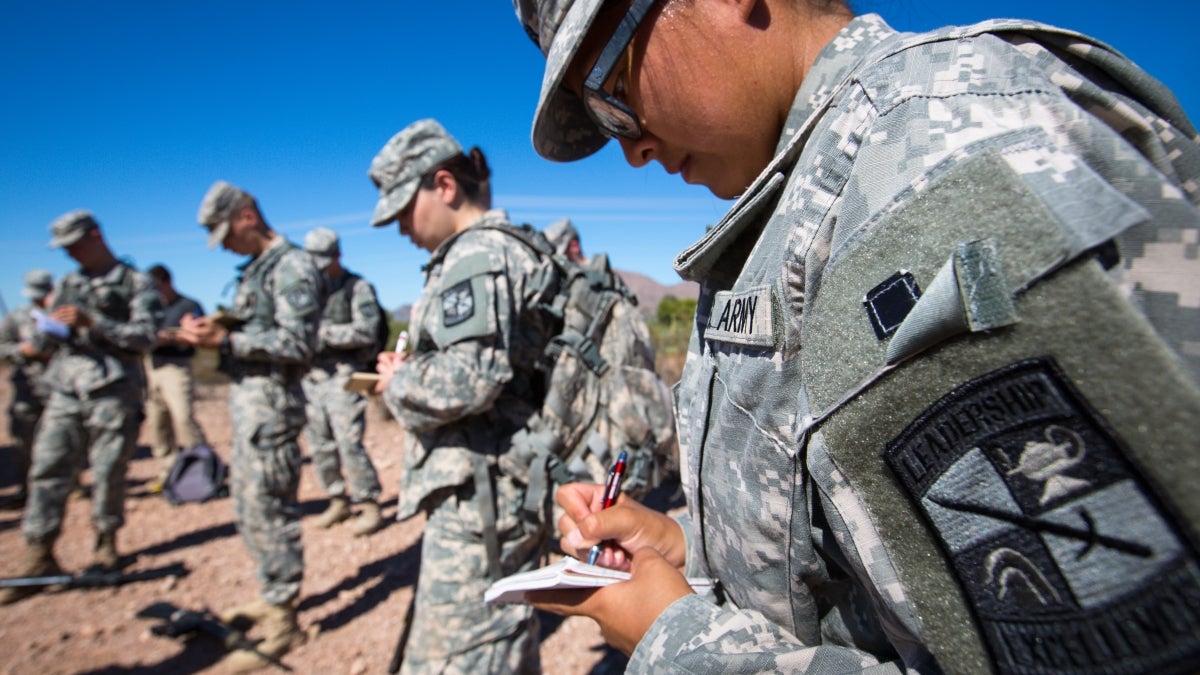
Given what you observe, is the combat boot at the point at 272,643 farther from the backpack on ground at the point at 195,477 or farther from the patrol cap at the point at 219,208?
the backpack on ground at the point at 195,477

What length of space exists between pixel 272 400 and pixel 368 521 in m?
2.27

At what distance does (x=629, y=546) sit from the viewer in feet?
4.61

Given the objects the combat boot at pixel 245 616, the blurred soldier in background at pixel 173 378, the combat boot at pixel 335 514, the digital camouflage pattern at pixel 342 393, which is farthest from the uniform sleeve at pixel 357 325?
the combat boot at pixel 245 616

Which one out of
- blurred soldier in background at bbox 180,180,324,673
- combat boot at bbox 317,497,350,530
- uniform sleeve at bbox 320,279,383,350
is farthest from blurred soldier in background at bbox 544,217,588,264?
combat boot at bbox 317,497,350,530

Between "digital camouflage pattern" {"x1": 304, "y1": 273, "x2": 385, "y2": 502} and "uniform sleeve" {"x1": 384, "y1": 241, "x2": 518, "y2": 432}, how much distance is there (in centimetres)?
409

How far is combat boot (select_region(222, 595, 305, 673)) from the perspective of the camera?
12.2 ft

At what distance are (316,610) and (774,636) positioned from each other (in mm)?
4691

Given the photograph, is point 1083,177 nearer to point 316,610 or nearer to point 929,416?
point 929,416

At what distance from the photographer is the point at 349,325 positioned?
651 centimetres

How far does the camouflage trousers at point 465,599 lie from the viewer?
8.17 feet

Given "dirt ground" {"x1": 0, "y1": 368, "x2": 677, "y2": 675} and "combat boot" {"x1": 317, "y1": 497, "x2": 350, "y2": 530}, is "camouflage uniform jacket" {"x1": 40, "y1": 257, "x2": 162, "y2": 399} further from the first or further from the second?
"combat boot" {"x1": 317, "y1": 497, "x2": 350, "y2": 530}

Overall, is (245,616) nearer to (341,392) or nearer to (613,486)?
(341,392)

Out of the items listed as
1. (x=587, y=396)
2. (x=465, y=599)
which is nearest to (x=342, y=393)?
(x=465, y=599)

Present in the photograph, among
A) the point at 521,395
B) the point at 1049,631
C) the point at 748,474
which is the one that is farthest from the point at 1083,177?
the point at 521,395
